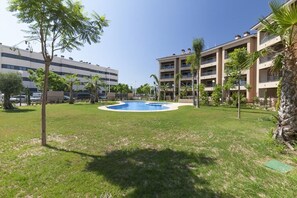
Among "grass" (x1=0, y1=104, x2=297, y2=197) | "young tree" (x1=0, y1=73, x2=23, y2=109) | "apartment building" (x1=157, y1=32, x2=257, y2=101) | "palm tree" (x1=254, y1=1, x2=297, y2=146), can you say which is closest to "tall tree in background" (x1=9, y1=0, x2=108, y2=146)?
"grass" (x1=0, y1=104, x2=297, y2=197)

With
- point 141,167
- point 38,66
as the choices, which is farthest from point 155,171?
point 38,66

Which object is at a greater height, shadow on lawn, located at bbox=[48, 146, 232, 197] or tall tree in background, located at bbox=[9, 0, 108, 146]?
tall tree in background, located at bbox=[9, 0, 108, 146]

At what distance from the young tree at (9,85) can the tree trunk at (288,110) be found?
25476 millimetres

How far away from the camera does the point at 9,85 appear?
2095 cm

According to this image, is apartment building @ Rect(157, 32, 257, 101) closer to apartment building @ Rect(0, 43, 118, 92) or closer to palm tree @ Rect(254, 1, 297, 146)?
palm tree @ Rect(254, 1, 297, 146)

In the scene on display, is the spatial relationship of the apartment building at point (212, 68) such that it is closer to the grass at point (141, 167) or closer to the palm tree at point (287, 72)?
the palm tree at point (287, 72)

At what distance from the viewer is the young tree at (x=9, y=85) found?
20.6 meters

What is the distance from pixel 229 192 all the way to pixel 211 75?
40037mm

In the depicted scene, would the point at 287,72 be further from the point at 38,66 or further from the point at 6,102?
the point at 38,66

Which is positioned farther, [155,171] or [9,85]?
[9,85]

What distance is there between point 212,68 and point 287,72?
36992 millimetres

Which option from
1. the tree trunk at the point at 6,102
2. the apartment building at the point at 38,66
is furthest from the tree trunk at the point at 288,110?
the apartment building at the point at 38,66

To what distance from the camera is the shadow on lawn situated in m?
3.73

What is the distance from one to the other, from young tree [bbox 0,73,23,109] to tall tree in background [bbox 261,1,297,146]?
2522 centimetres
